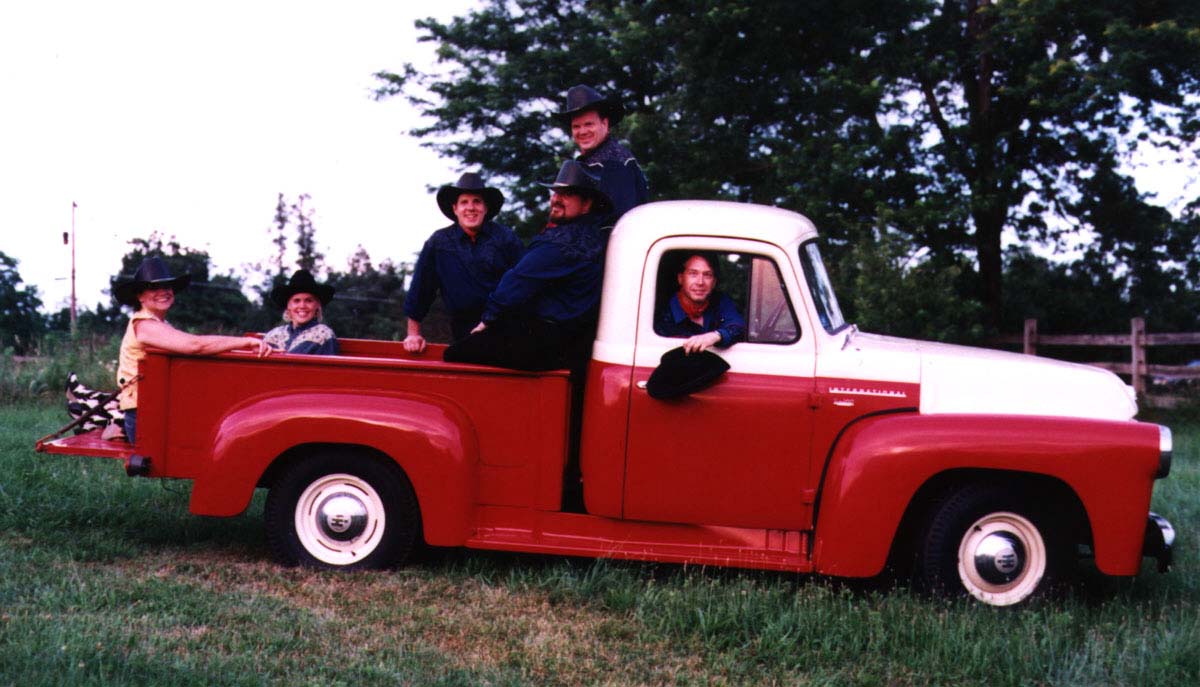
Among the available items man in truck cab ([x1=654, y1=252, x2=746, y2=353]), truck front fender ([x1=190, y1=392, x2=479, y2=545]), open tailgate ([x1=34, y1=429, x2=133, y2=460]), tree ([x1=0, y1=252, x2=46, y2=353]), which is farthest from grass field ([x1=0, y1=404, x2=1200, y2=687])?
tree ([x1=0, y1=252, x2=46, y2=353])

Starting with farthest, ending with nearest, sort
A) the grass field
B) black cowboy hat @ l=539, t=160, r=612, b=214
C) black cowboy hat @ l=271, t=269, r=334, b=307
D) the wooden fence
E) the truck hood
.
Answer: the wooden fence < black cowboy hat @ l=271, t=269, r=334, b=307 < black cowboy hat @ l=539, t=160, r=612, b=214 < the truck hood < the grass field

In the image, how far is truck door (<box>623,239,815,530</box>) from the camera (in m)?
5.10

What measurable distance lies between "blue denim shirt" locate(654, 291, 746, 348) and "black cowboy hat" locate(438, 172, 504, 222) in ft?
4.39

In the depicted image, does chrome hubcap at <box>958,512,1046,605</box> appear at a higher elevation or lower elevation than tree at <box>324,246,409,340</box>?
lower

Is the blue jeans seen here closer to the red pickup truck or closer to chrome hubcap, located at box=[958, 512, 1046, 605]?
the red pickup truck

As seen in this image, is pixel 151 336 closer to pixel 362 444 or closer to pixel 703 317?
pixel 362 444

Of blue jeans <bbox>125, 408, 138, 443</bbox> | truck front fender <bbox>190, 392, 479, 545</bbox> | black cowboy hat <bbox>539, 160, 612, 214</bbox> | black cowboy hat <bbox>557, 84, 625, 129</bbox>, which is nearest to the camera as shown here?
truck front fender <bbox>190, 392, 479, 545</bbox>

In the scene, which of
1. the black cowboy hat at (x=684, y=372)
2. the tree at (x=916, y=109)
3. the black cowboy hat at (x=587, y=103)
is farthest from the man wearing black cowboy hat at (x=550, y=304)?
the tree at (x=916, y=109)

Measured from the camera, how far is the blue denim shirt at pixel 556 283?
17.4 ft

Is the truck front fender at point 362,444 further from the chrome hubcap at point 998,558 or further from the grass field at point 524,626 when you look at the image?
the chrome hubcap at point 998,558

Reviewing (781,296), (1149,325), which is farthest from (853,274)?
(781,296)

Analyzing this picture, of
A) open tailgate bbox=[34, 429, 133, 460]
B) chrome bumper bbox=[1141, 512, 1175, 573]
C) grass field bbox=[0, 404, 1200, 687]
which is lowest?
grass field bbox=[0, 404, 1200, 687]

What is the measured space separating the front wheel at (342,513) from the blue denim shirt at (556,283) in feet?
3.13

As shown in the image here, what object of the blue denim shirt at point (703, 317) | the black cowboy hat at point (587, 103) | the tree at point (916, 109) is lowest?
the blue denim shirt at point (703, 317)
